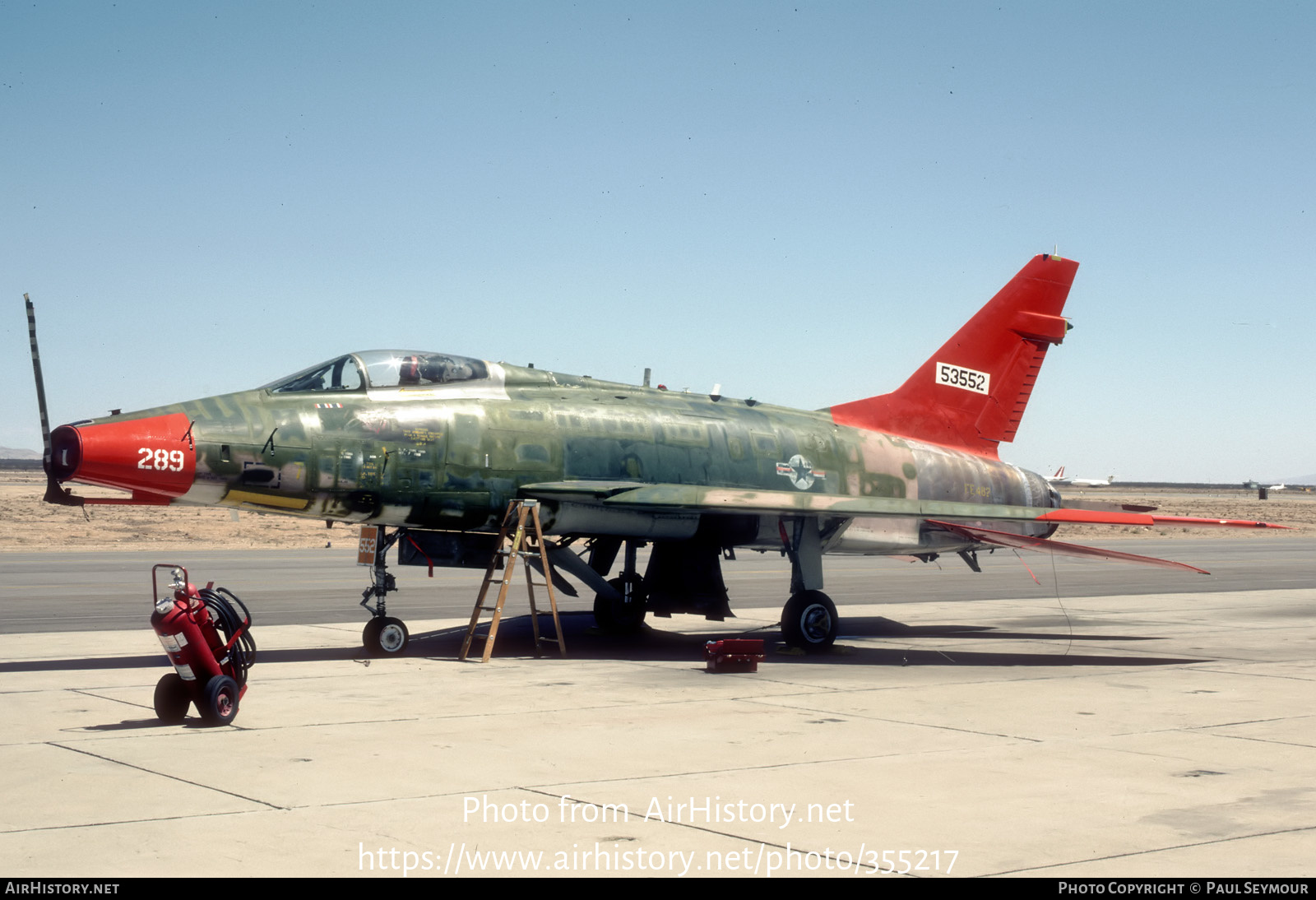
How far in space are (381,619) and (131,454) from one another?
3696mm

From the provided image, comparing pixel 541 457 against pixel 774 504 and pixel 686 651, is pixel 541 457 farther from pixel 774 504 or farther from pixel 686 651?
pixel 686 651

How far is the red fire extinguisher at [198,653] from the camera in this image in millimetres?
9938

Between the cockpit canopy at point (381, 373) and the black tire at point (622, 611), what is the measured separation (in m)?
4.32

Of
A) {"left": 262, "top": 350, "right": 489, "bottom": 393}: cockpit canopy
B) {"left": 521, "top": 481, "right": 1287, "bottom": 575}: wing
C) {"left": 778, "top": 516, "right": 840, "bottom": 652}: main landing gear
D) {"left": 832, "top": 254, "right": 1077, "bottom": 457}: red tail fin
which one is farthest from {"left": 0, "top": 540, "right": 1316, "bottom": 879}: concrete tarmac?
{"left": 832, "top": 254, "right": 1077, "bottom": 457}: red tail fin

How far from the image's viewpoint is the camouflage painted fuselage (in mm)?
13977

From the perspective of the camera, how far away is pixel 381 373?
15.1 metres

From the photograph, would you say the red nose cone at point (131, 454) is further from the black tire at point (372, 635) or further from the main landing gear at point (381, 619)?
the black tire at point (372, 635)

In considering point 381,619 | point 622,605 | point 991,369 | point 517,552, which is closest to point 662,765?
point 517,552

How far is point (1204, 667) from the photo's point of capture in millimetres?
14805

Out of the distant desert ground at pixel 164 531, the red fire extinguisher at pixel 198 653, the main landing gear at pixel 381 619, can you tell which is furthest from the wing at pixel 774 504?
the distant desert ground at pixel 164 531

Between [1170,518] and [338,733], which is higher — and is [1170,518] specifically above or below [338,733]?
above

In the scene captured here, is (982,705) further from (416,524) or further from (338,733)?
Result: (416,524)

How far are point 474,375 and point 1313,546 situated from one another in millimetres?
46451
